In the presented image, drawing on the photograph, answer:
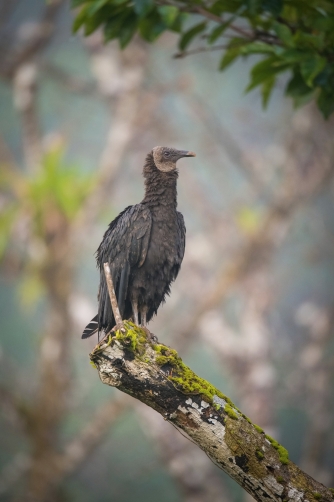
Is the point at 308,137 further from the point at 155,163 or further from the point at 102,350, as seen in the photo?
the point at 102,350

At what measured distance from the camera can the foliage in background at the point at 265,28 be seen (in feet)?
8.74

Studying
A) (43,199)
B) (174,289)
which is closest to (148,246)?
(43,199)

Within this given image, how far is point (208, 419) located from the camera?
2613 mm

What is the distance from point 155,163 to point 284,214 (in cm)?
361

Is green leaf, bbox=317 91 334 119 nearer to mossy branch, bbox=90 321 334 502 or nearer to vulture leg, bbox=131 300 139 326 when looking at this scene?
mossy branch, bbox=90 321 334 502

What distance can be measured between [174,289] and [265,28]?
277 inches

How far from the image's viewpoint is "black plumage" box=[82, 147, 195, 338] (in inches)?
142

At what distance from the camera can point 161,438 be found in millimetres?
7121

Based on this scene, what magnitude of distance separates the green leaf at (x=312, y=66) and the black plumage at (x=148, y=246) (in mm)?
1193

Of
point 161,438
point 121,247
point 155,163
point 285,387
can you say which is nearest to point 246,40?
point 155,163

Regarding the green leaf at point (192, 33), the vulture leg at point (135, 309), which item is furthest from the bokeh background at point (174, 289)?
the vulture leg at point (135, 309)

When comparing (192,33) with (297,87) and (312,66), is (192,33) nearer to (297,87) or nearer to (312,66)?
(297,87)

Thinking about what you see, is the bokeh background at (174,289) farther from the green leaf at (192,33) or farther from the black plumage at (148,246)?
the green leaf at (192,33)

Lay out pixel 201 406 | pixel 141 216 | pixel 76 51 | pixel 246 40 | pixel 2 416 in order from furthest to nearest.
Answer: pixel 76 51 < pixel 2 416 < pixel 141 216 < pixel 246 40 < pixel 201 406
